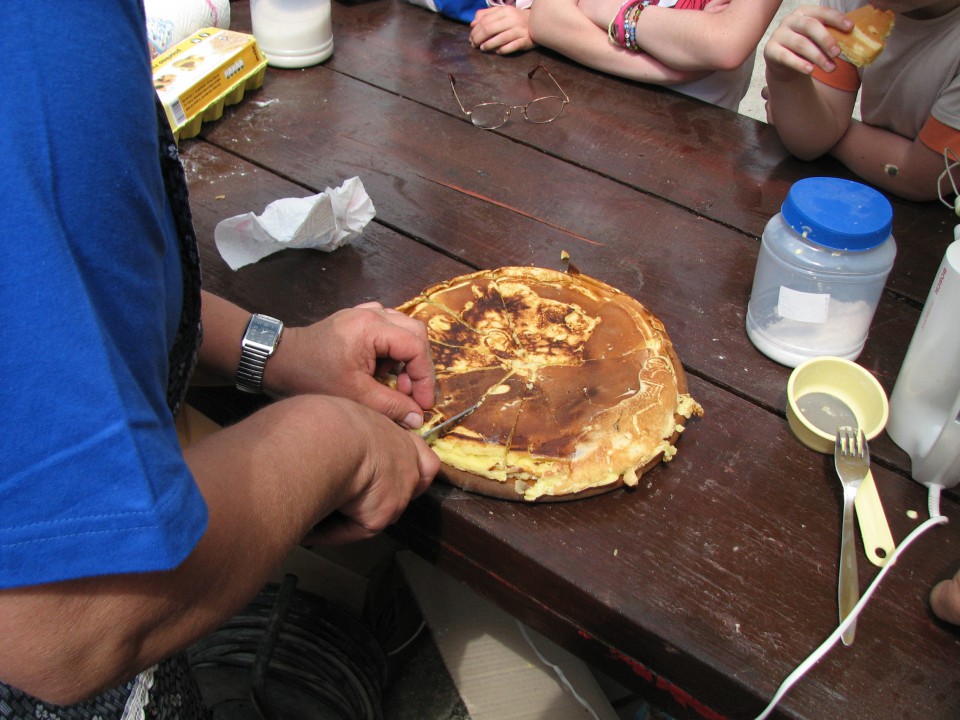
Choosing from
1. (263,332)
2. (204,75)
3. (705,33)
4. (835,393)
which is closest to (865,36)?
(705,33)

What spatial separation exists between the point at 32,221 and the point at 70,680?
15.8 inches

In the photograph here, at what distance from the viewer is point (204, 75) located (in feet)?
5.72

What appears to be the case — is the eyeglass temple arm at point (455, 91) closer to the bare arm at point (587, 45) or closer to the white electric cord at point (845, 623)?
the bare arm at point (587, 45)

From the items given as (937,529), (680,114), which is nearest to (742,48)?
(680,114)

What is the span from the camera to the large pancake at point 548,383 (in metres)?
1.08

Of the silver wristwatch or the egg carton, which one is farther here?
the egg carton

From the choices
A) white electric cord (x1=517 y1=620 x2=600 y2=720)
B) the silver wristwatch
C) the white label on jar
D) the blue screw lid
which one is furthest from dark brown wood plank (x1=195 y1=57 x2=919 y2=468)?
white electric cord (x1=517 y1=620 x2=600 y2=720)

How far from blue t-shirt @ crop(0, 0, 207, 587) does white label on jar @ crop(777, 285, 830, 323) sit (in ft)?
3.24

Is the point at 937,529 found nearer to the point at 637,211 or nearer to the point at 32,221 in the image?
the point at 637,211

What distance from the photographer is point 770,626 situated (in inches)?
37.1

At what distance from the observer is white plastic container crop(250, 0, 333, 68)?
6.43ft

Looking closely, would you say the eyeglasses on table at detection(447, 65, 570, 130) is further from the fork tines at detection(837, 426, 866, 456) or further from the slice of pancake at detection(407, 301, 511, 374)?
the fork tines at detection(837, 426, 866, 456)

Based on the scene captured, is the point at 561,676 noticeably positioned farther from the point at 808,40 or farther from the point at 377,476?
the point at 808,40

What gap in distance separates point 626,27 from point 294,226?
1101mm
